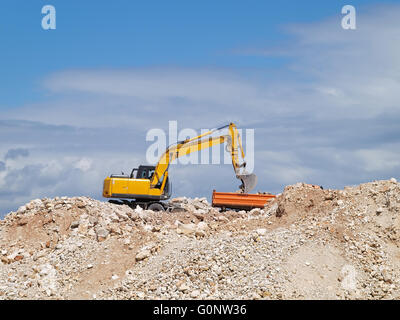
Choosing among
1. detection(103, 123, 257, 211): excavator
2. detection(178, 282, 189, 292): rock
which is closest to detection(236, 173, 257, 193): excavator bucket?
detection(103, 123, 257, 211): excavator

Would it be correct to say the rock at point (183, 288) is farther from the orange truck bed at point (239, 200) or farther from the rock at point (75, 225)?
the orange truck bed at point (239, 200)

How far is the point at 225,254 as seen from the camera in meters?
14.3

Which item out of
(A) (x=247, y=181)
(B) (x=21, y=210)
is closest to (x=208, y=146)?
(A) (x=247, y=181)

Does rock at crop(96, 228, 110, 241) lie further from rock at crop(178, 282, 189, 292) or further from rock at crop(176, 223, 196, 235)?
rock at crop(178, 282, 189, 292)

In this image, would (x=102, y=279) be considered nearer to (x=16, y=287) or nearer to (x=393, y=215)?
(x=16, y=287)

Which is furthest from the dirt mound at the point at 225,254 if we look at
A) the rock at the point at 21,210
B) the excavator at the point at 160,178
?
the excavator at the point at 160,178

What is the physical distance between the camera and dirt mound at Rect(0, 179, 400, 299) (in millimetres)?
13469

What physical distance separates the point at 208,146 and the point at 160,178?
302 cm

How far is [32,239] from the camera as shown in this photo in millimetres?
18578

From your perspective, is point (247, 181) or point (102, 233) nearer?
point (102, 233)

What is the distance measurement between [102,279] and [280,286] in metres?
4.92

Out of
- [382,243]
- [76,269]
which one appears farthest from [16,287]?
[382,243]

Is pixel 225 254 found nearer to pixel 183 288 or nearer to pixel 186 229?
pixel 183 288

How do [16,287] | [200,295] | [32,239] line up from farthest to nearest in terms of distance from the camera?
[32,239], [16,287], [200,295]
